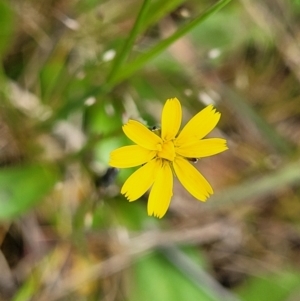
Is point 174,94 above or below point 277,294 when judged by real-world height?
above

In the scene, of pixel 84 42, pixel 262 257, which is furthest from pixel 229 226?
pixel 84 42

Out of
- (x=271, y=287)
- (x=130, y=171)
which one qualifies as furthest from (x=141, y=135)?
(x=271, y=287)

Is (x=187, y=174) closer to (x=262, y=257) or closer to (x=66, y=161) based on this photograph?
(x=66, y=161)

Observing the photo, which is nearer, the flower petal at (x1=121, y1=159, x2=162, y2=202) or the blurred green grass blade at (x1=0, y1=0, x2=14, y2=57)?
the flower petal at (x1=121, y1=159, x2=162, y2=202)

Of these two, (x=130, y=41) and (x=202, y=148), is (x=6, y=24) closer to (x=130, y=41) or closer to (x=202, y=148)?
(x=130, y=41)

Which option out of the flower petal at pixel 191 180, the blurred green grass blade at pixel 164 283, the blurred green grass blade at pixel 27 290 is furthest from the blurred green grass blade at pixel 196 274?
the flower petal at pixel 191 180

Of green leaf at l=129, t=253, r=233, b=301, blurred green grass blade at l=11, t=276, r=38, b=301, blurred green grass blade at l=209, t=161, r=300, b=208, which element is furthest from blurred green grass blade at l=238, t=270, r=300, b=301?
blurred green grass blade at l=11, t=276, r=38, b=301

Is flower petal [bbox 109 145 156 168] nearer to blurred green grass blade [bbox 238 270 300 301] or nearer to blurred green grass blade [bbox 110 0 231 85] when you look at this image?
blurred green grass blade [bbox 110 0 231 85]
